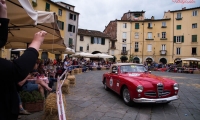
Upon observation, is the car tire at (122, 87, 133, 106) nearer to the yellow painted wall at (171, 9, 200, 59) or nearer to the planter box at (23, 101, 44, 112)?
the planter box at (23, 101, 44, 112)

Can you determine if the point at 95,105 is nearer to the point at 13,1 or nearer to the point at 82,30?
the point at 13,1

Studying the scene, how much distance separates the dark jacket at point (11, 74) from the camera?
1136 mm

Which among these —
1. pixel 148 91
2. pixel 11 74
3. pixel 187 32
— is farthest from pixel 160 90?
pixel 187 32

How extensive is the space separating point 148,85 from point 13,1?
4.15 m

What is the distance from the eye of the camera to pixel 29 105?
3973 millimetres

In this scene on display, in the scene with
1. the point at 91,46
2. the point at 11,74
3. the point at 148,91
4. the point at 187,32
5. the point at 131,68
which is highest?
the point at 187,32

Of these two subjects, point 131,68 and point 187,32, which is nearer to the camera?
point 131,68

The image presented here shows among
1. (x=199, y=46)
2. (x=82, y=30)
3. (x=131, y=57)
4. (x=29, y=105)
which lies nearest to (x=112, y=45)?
(x=131, y=57)

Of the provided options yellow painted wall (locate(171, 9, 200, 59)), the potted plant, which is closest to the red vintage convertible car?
the potted plant

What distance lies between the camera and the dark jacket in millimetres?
1136

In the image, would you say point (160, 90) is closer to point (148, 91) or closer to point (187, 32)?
point (148, 91)

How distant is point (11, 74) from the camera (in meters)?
1.14

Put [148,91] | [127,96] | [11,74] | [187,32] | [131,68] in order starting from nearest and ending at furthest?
[11,74]
[148,91]
[127,96]
[131,68]
[187,32]

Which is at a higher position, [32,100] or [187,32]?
[187,32]
